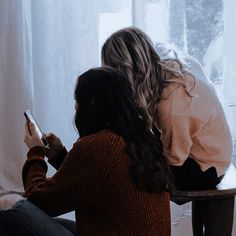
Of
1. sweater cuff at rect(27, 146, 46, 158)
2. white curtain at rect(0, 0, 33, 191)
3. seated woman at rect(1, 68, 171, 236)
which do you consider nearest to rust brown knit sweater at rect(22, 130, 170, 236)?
seated woman at rect(1, 68, 171, 236)

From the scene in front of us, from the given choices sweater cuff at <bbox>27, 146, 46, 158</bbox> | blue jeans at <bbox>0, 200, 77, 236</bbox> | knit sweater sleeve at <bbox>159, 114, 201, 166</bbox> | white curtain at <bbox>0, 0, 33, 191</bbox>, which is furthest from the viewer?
white curtain at <bbox>0, 0, 33, 191</bbox>

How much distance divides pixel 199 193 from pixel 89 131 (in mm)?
408

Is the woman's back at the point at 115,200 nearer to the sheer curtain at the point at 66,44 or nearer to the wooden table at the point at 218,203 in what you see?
the wooden table at the point at 218,203

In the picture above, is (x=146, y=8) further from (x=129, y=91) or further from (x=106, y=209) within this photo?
(x=106, y=209)

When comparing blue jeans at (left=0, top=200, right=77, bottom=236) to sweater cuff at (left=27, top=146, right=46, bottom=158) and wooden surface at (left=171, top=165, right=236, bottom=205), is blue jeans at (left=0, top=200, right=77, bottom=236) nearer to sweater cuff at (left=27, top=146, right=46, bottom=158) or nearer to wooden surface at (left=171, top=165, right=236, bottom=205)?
sweater cuff at (left=27, top=146, right=46, bottom=158)

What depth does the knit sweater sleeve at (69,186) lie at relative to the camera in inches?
39.9

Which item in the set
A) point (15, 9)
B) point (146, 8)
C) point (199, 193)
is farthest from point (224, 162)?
point (15, 9)

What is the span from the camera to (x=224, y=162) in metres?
1.42

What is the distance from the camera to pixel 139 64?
135 centimetres

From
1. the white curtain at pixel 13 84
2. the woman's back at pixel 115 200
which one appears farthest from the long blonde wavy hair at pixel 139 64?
the white curtain at pixel 13 84

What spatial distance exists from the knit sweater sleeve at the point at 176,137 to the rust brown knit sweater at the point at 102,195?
0.24 m

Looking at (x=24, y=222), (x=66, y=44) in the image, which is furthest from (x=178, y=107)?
(x=66, y=44)

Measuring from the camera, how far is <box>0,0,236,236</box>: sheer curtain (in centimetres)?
187

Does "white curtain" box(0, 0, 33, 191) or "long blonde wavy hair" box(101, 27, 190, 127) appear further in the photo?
"white curtain" box(0, 0, 33, 191)
